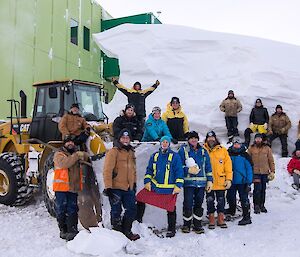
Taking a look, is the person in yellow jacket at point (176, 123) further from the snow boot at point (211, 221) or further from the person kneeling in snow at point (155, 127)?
the snow boot at point (211, 221)

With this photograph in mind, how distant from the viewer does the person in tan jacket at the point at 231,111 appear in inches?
455

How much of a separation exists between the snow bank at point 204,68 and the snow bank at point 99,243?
7.93m

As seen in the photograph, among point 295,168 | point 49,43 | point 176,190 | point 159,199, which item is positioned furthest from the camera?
point 49,43

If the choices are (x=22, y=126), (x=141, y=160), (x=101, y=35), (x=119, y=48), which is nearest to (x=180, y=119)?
(x=141, y=160)

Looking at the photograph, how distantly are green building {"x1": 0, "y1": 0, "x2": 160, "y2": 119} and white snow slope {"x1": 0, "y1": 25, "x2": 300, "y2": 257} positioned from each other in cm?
270

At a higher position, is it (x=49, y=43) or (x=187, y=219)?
(x=49, y=43)

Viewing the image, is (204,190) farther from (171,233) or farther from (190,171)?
(171,233)

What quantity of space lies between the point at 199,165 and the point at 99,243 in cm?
203

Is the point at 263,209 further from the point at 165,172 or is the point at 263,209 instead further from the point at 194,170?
the point at 165,172

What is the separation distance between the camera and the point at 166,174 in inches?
223

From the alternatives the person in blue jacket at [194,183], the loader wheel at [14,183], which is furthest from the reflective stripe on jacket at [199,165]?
the loader wheel at [14,183]

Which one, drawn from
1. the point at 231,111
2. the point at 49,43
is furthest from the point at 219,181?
the point at 49,43

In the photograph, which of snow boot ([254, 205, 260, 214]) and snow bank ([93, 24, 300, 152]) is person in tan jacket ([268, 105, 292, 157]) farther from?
snow boot ([254, 205, 260, 214])

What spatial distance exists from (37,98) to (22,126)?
0.92 m
